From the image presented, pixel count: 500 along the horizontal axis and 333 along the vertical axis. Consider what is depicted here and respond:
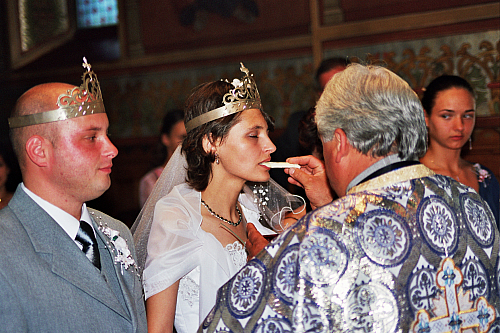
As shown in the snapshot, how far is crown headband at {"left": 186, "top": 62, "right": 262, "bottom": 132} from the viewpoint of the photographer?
7.52 ft

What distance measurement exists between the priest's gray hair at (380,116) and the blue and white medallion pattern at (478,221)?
217mm

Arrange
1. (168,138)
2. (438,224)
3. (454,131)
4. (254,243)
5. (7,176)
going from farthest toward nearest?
(168,138)
(7,176)
(454,131)
(254,243)
(438,224)

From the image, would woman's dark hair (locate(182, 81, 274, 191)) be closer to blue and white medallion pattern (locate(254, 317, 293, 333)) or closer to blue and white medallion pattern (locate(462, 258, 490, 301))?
blue and white medallion pattern (locate(254, 317, 293, 333))

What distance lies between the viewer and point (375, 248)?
1.43m

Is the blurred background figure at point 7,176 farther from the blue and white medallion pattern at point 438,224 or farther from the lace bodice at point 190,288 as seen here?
the blue and white medallion pattern at point 438,224

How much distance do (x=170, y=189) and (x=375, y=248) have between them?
52.2 inches

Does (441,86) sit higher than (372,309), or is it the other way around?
(441,86)

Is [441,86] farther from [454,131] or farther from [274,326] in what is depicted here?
[274,326]

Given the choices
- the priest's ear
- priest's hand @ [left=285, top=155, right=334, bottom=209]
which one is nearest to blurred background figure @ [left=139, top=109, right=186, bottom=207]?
priest's hand @ [left=285, top=155, right=334, bottom=209]

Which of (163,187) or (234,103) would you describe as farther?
(163,187)

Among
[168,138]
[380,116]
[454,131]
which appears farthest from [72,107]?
[168,138]

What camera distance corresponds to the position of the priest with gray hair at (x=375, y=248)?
1415mm

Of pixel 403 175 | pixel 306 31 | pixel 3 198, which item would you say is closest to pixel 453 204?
pixel 403 175

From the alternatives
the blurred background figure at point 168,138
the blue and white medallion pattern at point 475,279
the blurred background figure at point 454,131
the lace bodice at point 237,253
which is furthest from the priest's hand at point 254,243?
the blurred background figure at point 168,138
